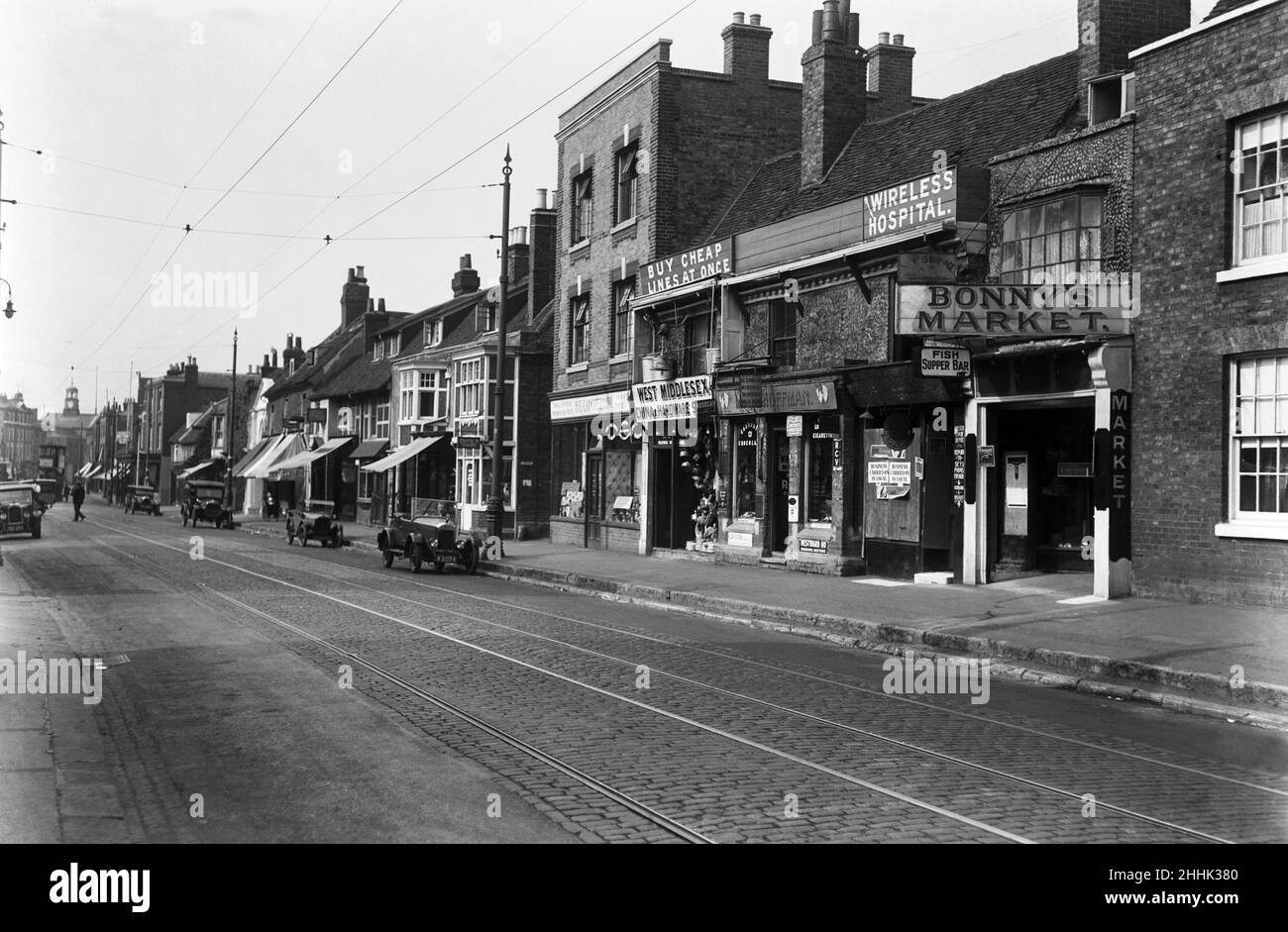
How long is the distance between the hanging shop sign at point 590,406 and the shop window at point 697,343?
2.53m

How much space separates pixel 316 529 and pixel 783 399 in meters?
18.8

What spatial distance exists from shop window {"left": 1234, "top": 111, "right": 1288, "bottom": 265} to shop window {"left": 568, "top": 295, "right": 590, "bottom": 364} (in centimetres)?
2038

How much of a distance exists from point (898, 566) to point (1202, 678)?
10036 mm

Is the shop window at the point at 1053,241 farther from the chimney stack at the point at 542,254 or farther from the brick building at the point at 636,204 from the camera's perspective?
the chimney stack at the point at 542,254

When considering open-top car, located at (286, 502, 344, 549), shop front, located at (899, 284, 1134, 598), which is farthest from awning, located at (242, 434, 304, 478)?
shop front, located at (899, 284, 1134, 598)

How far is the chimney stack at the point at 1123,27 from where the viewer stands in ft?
59.3

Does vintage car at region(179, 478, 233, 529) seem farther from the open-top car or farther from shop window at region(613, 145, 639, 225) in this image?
shop window at region(613, 145, 639, 225)

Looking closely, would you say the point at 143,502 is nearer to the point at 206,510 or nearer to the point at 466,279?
the point at 206,510

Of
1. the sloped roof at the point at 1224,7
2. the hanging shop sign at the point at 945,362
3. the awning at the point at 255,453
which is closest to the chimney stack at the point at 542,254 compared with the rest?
the hanging shop sign at the point at 945,362

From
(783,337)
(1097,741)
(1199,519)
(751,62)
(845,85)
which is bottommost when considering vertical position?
(1097,741)
